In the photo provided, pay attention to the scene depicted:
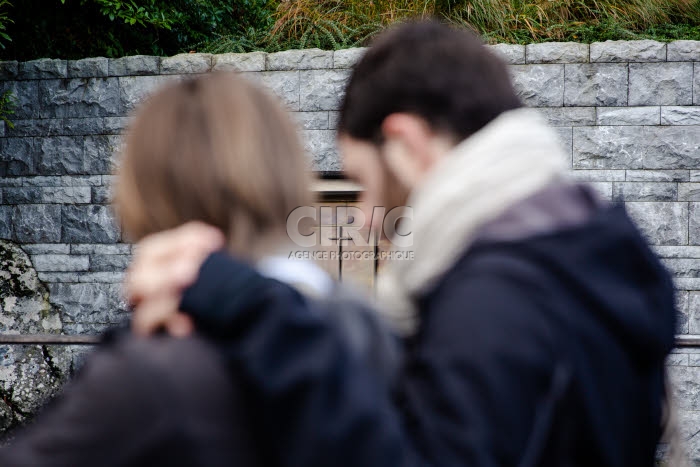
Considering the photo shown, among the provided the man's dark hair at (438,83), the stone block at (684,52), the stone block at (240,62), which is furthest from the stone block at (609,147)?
the man's dark hair at (438,83)

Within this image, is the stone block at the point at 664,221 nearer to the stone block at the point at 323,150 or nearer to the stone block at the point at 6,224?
the stone block at the point at 323,150

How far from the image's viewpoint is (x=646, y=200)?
468 cm

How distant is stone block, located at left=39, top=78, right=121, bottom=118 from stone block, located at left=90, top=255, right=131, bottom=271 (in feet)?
3.48

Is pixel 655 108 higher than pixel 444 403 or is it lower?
higher

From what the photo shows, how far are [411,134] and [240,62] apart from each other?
13.3 ft

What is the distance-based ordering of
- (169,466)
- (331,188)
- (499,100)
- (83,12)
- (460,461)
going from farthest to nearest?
1. (83,12)
2. (331,188)
3. (499,100)
4. (460,461)
5. (169,466)

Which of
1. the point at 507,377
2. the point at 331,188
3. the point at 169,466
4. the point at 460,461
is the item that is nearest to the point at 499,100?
the point at 507,377

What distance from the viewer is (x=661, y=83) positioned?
466 centimetres

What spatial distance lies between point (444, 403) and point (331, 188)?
Answer: 13.7ft

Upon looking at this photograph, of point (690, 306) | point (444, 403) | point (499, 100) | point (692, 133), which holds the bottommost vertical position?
point (690, 306)

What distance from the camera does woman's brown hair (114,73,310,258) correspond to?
989 millimetres

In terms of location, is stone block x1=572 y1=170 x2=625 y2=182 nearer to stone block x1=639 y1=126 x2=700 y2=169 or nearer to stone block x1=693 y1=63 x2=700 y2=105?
stone block x1=639 y1=126 x2=700 y2=169

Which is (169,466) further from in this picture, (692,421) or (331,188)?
(692,421)

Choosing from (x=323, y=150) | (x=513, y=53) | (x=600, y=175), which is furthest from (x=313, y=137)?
(x=600, y=175)
